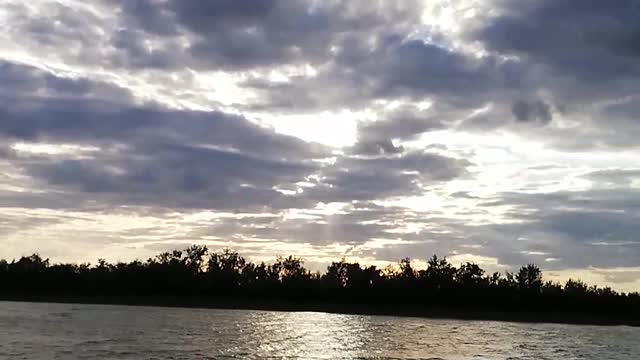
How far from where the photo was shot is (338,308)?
166000 millimetres

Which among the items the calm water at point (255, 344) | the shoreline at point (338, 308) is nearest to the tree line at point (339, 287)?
the shoreline at point (338, 308)

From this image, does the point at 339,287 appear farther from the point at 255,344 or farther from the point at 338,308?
A: the point at 255,344

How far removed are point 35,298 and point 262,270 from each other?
162ft

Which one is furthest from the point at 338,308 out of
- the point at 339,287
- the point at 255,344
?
the point at 255,344

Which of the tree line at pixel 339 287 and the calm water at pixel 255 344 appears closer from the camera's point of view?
the calm water at pixel 255 344

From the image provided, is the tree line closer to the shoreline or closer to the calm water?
the shoreline

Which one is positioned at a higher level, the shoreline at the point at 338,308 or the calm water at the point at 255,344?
the shoreline at the point at 338,308

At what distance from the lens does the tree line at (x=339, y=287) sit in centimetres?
16462

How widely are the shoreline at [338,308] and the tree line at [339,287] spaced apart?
991mm

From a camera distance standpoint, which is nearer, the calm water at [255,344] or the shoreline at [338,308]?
the calm water at [255,344]

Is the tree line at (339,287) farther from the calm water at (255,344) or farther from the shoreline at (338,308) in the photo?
the calm water at (255,344)

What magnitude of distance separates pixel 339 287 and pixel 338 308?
6724 millimetres

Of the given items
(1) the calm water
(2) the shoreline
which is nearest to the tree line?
(2) the shoreline

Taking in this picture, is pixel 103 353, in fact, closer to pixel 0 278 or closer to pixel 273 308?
pixel 273 308
